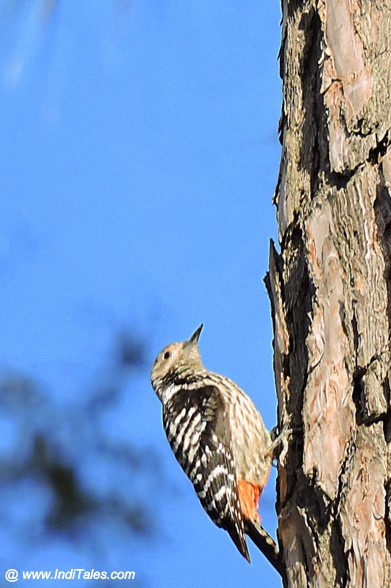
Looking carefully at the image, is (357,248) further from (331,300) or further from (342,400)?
(342,400)

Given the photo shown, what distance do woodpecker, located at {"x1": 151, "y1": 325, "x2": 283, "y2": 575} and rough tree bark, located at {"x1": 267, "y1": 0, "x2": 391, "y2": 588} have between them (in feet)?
3.40

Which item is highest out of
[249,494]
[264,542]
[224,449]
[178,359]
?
[178,359]

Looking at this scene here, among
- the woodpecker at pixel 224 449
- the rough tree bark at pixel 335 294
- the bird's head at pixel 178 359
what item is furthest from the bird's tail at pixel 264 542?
the bird's head at pixel 178 359

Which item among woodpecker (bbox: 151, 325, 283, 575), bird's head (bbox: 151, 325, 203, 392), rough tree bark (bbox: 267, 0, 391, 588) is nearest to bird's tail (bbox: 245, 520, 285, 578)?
woodpecker (bbox: 151, 325, 283, 575)

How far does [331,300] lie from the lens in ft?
9.06

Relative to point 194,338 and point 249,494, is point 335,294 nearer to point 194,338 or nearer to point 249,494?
point 249,494

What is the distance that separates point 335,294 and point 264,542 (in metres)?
1.52

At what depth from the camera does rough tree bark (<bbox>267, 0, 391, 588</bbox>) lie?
2473 millimetres

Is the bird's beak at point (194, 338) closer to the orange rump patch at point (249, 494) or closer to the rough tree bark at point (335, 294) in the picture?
the orange rump patch at point (249, 494)

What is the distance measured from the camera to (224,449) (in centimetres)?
441

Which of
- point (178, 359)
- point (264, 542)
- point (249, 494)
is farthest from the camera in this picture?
point (178, 359)

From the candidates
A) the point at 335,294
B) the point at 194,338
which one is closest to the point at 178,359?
the point at 194,338

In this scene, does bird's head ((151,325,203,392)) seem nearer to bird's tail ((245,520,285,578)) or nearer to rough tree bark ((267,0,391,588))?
bird's tail ((245,520,285,578))

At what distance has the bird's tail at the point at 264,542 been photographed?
348cm
